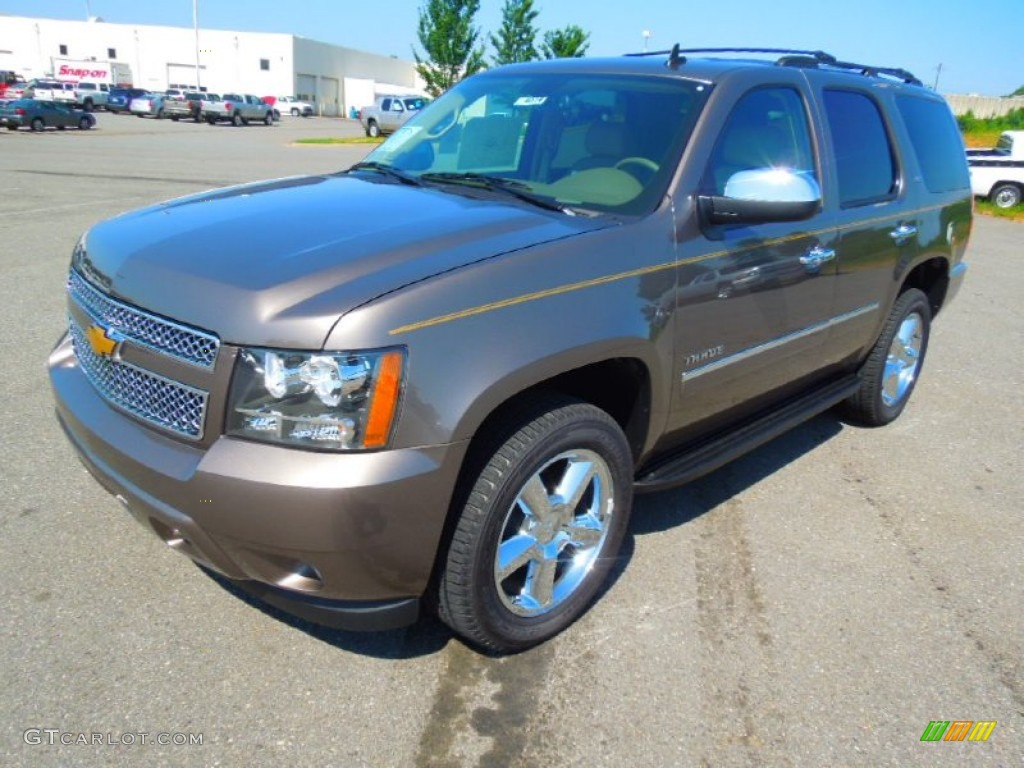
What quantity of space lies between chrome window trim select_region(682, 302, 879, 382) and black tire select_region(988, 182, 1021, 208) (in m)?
17.6

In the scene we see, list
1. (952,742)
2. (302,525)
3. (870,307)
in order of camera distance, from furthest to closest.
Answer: (870,307) < (952,742) < (302,525)

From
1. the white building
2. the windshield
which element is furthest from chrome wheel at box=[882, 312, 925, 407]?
the white building

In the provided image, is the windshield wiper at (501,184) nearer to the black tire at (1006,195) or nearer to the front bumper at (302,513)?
the front bumper at (302,513)

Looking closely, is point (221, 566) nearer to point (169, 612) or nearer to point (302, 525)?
point (302, 525)

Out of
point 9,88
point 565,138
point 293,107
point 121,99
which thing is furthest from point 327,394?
point 293,107

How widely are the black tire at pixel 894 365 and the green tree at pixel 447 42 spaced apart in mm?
29622

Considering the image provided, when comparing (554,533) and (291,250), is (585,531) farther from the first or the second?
(291,250)

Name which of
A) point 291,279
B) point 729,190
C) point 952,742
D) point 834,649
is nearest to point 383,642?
point 291,279

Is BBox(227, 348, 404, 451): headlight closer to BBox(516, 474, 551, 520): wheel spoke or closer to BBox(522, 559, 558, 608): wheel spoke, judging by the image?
BBox(516, 474, 551, 520): wheel spoke

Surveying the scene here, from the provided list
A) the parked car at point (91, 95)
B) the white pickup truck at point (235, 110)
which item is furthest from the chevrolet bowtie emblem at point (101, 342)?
the parked car at point (91, 95)

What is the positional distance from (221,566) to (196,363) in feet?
1.93

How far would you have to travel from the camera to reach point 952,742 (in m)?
2.38

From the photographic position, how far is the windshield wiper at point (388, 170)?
3338mm

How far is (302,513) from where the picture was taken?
2.00 meters
